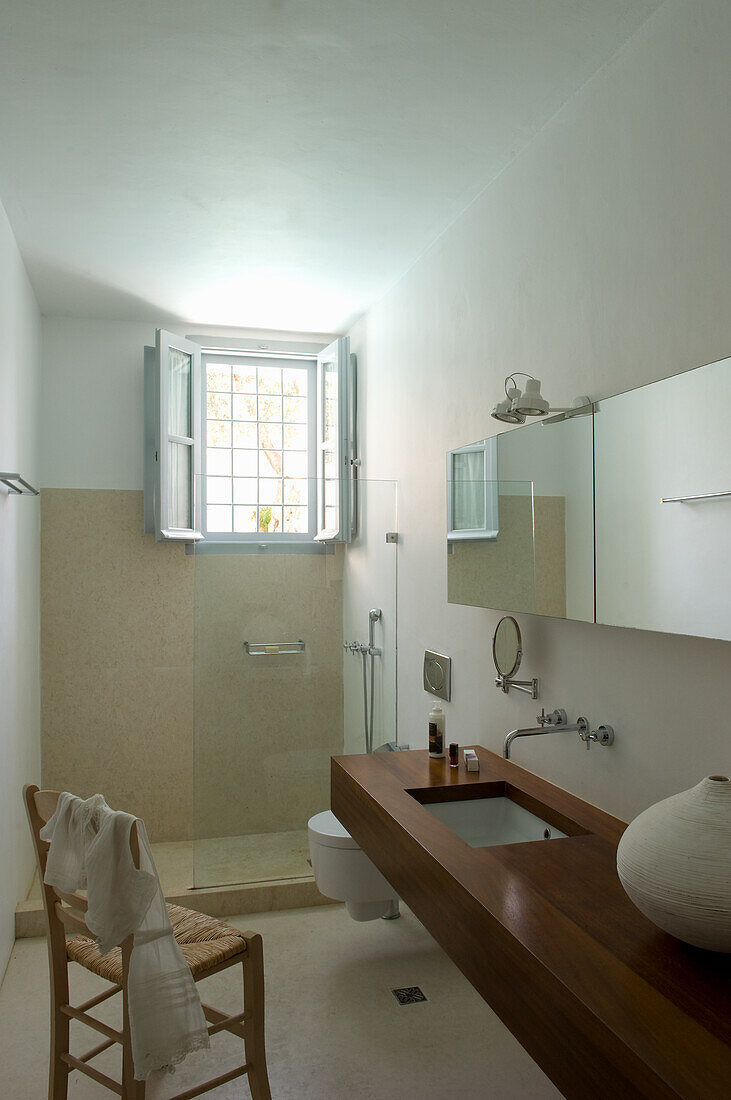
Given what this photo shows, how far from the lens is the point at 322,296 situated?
12.7 ft

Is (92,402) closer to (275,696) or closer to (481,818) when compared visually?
(275,696)

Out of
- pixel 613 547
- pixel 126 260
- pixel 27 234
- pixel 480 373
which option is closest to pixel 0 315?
pixel 27 234

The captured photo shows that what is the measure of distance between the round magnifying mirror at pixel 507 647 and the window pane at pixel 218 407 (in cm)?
247

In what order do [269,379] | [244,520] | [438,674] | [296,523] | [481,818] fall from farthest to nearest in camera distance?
[269,379] < [244,520] < [296,523] < [438,674] < [481,818]

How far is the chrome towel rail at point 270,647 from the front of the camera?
3.54 metres

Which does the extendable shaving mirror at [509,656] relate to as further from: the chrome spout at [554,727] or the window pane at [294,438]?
the window pane at [294,438]

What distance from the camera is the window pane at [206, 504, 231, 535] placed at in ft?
13.8

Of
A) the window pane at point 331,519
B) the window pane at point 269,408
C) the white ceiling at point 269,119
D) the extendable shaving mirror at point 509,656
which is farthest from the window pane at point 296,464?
the extendable shaving mirror at point 509,656

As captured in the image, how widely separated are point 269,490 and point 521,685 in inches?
88.1

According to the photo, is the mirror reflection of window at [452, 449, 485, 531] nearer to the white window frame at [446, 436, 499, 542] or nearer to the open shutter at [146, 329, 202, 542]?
the white window frame at [446, 436, 499, 542]

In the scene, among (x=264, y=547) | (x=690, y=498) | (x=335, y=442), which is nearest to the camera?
(x=690, y=498)

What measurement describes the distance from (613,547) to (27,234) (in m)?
2.65

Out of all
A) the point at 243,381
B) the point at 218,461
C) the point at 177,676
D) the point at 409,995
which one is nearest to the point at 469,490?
the point at 409,995

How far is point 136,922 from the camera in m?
1.78
